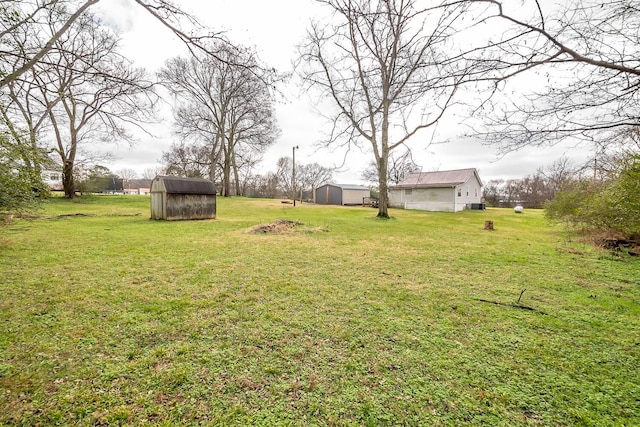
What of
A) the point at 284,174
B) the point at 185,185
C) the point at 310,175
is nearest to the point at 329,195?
the point at 284,174

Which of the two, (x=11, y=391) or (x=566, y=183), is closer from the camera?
(x=11, y=391)

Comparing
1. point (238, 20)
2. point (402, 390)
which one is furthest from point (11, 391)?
point (238, 20)

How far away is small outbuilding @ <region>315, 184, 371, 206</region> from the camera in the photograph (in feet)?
101

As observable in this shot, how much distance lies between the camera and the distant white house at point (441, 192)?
23.4m

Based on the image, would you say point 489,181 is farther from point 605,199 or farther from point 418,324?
point 418,324

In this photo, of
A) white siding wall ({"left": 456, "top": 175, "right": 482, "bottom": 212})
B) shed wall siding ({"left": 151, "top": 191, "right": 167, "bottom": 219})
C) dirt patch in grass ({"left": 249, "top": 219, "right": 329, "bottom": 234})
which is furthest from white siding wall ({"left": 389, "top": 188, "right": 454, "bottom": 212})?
shed wall siding ({"left": 151, "top": 191, "right": 167, "bottom": 219})

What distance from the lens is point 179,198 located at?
11445mm

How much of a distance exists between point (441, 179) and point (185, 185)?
23.6 meters

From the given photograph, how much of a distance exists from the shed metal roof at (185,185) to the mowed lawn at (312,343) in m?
6.40

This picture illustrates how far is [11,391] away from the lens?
5.67 ft

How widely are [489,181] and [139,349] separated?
5405 cm

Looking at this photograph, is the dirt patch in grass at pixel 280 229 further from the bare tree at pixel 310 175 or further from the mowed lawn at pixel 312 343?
the bare tree at pixel 310 175

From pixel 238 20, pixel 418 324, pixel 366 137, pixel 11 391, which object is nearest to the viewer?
pixel 11 391

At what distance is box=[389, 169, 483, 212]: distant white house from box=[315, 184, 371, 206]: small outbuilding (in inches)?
204
